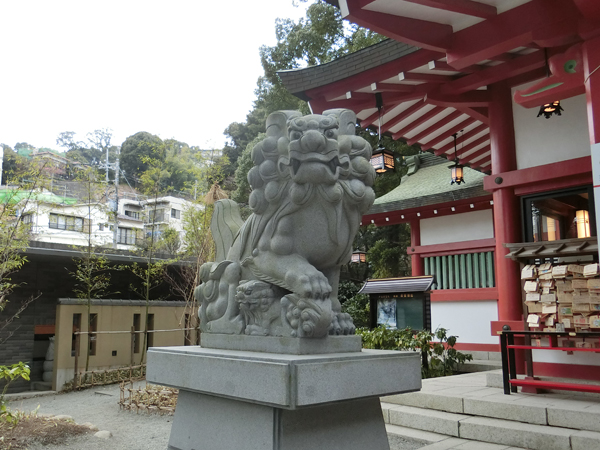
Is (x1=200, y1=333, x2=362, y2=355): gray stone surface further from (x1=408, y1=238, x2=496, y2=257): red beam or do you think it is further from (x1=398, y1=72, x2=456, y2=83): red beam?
(x1=408, y1=238, x2=496, y2=257): red beam

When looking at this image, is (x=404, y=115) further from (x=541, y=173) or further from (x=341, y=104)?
(x=541, y=173)

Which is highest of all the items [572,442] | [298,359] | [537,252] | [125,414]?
[537,252]

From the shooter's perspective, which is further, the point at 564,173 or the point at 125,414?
the point at 125,414

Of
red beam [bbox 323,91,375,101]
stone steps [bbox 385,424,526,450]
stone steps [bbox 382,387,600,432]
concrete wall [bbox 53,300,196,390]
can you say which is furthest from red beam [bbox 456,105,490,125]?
concrete wall [bbox 53,300,196,390]

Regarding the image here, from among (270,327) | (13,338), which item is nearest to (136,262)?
(13,338)

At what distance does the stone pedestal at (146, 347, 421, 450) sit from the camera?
2.14 metres

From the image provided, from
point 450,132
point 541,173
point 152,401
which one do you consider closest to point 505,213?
point 541,173

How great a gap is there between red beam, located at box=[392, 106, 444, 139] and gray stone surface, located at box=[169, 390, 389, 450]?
5633 mm

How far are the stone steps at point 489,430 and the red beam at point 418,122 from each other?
445 cm

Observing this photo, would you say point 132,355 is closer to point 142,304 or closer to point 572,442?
point 142,304

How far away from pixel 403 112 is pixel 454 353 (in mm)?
3665

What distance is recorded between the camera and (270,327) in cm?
259

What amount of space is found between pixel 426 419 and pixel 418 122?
4779 millimetres

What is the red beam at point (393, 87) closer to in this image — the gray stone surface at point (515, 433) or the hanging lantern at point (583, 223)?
the hanging lantern at point (583, 223)
